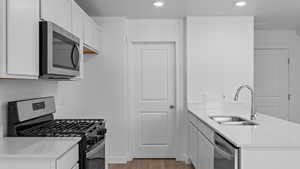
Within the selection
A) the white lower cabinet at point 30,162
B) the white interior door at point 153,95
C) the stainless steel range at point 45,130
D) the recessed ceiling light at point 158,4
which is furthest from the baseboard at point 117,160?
the white lower cabinet at point 30,162

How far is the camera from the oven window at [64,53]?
2273mm

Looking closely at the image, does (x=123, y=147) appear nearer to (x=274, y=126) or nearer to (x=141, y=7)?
(x=141, y=7)

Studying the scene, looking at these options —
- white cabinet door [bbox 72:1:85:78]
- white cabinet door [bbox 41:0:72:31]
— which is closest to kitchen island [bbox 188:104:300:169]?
white cabinet door [bbox 41:0:72:31]

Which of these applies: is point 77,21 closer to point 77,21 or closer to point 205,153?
point 77,21

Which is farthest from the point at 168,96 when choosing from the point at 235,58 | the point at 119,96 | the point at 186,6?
the point at 186,6

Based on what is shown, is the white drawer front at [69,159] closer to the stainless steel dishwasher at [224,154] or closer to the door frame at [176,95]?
the stainless steel dishwasher at [224,154]

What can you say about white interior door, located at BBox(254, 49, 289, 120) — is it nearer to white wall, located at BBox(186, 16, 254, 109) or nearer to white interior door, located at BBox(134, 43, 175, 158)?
white wall, located at BBox(186, 16, 254, 109)

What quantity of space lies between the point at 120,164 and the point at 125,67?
1.55m

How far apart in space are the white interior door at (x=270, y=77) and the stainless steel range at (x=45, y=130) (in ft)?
12.8

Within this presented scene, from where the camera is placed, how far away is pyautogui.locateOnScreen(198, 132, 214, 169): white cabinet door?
284 cm

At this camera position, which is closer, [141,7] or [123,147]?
[141,7]

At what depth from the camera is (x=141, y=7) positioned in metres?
4.00

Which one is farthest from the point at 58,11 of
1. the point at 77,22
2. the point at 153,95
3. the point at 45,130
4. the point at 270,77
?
the point at 270,77

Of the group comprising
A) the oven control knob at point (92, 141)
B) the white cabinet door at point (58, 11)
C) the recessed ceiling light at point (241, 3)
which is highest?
the recessed ceiling light at point (241, 3)
